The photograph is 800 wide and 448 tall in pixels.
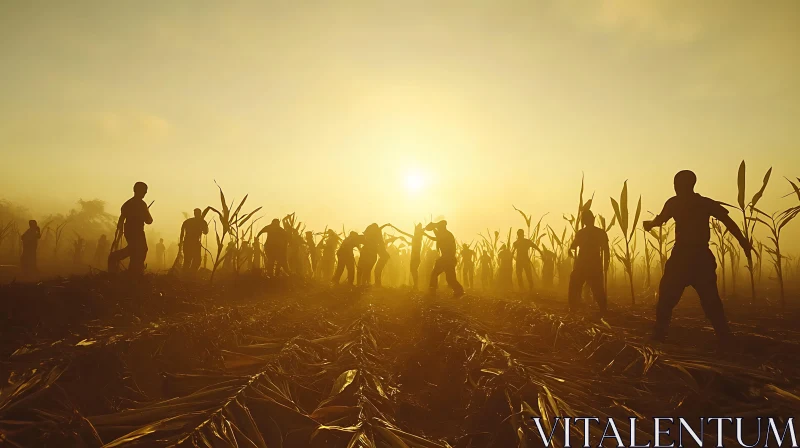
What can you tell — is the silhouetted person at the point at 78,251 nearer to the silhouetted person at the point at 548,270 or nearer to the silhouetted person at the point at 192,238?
the silhouetted person at the point at 192,238

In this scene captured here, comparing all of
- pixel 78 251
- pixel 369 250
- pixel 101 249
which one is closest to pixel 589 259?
pixel 369 250

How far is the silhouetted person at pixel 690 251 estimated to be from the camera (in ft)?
16.7

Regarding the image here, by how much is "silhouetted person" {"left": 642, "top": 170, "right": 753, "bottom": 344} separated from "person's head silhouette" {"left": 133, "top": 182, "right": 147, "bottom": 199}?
1011 centimetres

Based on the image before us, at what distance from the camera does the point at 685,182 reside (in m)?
5.42

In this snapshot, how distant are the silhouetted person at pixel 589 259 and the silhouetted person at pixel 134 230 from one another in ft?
32.1

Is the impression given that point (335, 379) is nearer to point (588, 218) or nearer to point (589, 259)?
point (589, 259)

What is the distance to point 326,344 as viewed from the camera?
18.4 ft

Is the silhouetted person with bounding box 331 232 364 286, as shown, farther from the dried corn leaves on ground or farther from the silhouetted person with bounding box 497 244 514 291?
the dried corn leaves on ground

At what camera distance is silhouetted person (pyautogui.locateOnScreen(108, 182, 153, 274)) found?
8773 mm

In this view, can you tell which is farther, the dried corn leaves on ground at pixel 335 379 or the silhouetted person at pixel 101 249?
the silhouetted person at pixel 101 249

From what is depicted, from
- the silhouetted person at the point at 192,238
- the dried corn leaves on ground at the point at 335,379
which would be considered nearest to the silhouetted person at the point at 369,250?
the silhouetted person at the point at 192,238

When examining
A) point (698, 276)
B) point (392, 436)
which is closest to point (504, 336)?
point (698, 276)

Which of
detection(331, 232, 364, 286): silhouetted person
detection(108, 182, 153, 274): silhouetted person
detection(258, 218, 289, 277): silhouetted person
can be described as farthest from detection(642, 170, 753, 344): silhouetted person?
detection(258, 218, 289, 277): silhouetted person

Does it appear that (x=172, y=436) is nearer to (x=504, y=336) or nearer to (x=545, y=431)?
(x=545, y=431)
